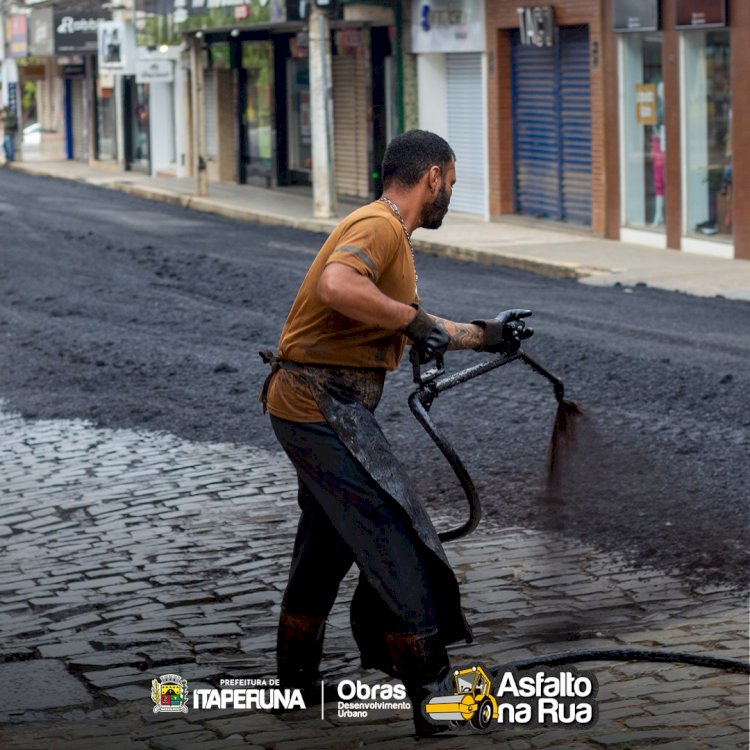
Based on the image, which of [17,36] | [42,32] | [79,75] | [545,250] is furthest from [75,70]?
[545,250]

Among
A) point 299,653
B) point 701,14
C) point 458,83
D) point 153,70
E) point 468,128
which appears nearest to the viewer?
point 299,653

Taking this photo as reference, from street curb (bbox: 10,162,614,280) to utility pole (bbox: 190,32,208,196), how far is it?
477 millimetres

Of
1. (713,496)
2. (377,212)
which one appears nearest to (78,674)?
(377,212)

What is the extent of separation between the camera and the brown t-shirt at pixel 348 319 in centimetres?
478

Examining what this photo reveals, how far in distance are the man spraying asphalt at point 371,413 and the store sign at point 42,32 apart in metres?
45.9

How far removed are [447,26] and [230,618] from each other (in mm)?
21712

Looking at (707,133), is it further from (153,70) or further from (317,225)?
(153,70)

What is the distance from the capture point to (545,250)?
825 inches

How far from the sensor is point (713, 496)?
7777 millimetres

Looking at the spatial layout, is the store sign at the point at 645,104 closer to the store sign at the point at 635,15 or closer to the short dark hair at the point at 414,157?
the store sign at the point at 635,15

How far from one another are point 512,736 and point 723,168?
16.3m

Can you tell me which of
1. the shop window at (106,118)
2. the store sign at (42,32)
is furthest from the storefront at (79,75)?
the store sign at (42,32)

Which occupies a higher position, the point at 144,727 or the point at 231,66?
the point at 231,66

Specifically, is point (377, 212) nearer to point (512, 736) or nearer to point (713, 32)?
point (512, 736)
